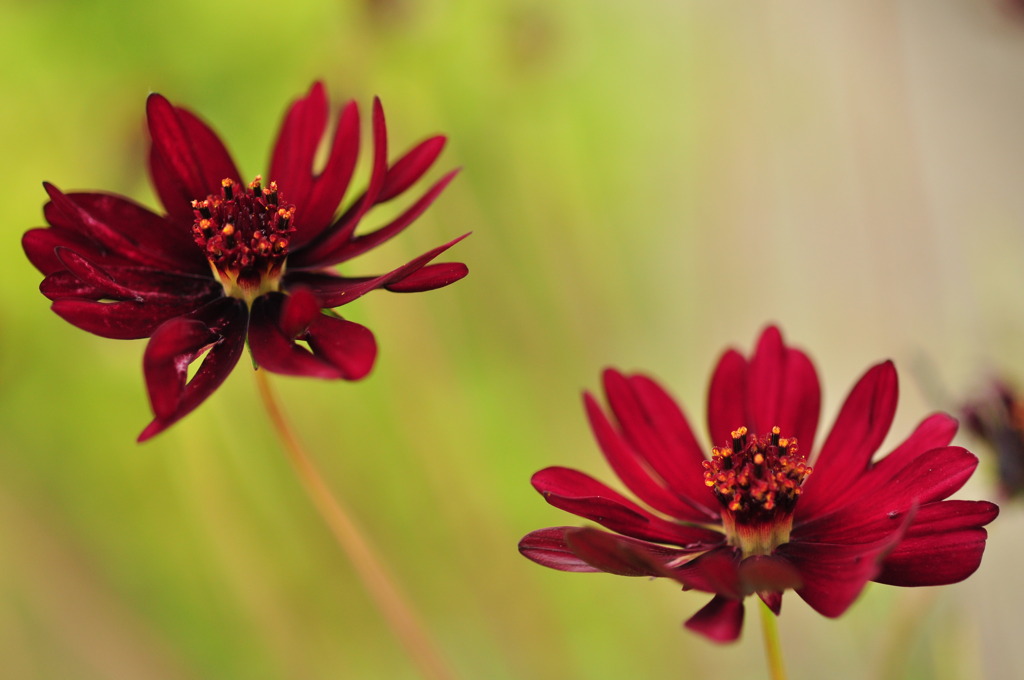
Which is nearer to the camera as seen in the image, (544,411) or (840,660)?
(840,660)

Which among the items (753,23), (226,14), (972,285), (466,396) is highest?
(226,14)

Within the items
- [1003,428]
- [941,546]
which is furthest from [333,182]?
[1003,428]

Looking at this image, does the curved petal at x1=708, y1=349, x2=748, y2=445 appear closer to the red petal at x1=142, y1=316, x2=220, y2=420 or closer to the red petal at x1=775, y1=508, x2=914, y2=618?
the red petal at x1=775, y1=508, x2=914, y2=618

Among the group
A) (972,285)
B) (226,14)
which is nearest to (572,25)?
(226,14)

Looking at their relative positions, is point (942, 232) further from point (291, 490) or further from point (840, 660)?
point (291, 490)

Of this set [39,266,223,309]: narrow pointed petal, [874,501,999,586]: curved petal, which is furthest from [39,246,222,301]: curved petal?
[874,501,999,586]: curved petal

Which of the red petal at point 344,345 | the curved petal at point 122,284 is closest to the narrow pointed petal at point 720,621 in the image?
the red petal at point 344,345
